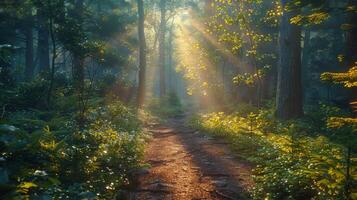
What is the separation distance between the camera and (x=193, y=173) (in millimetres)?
8109

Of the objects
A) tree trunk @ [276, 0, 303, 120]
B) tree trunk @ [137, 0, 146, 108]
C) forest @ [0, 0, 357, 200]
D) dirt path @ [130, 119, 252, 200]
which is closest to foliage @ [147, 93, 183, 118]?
tree trunk @ [137, 0, 146, 108]

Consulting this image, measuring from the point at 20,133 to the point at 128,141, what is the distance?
475cm

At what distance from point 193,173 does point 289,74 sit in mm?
7358

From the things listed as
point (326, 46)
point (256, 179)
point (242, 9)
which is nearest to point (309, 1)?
point (256, 179)

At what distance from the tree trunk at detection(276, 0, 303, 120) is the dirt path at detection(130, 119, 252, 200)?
3506 millimetres

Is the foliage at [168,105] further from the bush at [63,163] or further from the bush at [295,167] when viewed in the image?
the bush at [63,163]

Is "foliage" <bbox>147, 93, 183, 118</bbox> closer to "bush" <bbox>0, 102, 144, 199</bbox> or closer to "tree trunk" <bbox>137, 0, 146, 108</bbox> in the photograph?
"tree trunk" <bbox>137, 0, 146, 108</bbox>

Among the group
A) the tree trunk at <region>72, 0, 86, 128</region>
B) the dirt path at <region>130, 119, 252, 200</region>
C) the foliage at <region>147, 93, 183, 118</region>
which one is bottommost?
the dirt path at <region>130, 119, 252, 200</region>

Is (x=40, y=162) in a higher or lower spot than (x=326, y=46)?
lower

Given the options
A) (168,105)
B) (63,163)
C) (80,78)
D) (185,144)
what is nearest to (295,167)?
(63,163)

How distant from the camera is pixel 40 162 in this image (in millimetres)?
5898

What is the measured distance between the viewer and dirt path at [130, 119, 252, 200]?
21.8 feet

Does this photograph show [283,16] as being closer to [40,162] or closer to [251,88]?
[40,162]

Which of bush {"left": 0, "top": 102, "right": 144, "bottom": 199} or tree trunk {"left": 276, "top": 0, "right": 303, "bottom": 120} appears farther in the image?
tree trunk {"left": 276, "top": 0, "right": 303, "bottom": 120}
